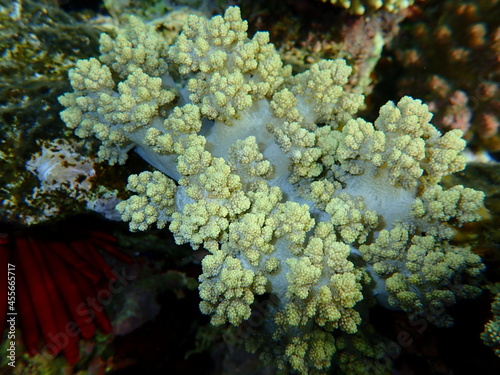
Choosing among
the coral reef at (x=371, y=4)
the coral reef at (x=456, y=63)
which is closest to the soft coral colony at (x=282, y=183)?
the coral reef at (x=371, y=4)

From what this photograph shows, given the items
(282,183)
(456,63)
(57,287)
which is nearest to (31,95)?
(57,287)

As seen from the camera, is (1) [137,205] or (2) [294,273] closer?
(2) [294,273]

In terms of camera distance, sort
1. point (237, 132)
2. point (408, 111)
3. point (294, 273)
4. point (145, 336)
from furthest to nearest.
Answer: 1. point (145, 336)
2. point (237, 132)
3. point (408, 111)
4. point (294, 273)

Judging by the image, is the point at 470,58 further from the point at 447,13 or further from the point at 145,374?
the point at 145,374

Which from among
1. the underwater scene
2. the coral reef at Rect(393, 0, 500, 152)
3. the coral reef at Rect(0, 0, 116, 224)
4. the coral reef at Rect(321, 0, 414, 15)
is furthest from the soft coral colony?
the coral reef at Rect(393, 0, 500, 152)

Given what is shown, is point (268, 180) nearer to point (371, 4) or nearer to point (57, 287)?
point (371, 4)

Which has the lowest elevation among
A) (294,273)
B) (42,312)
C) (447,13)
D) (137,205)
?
(42,312)

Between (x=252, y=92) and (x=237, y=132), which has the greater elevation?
(x=252, y=92)

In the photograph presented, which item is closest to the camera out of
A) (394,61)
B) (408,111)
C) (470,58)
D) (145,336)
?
(408,111)

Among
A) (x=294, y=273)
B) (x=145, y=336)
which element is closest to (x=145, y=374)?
(x=145, y=336)

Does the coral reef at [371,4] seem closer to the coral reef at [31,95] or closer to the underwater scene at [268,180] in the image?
the underwater scene at [268,180]
